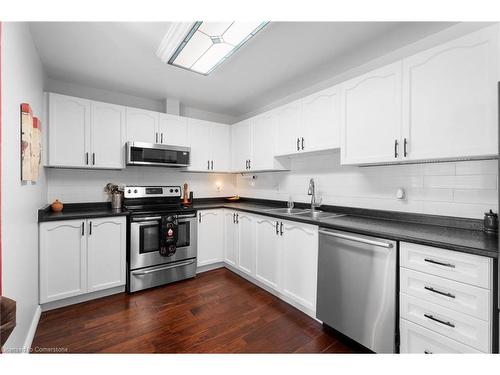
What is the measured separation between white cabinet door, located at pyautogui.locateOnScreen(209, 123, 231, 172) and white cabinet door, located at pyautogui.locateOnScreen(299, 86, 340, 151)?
1.57m

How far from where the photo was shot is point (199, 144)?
358cm

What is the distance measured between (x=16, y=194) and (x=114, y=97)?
226 centimetres

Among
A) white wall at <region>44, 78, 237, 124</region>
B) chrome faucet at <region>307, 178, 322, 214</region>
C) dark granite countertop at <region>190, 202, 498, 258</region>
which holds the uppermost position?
white wall at <region>44, 78, 237, 124</region>

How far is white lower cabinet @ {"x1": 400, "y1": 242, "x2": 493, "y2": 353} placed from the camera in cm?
120

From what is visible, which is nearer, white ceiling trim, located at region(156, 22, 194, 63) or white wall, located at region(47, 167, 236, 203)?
white ceiling trim, located at region(156, 22, 194, 63)

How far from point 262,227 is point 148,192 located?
1.63m

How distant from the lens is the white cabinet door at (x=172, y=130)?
128 inches

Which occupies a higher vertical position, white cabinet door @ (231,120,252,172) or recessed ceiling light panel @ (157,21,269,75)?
recessed ceiling light panel @ (157,21,269,75)

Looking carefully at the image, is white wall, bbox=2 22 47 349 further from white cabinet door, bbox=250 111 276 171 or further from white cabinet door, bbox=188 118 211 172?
white cabinet door, bbox=250 111 276 171

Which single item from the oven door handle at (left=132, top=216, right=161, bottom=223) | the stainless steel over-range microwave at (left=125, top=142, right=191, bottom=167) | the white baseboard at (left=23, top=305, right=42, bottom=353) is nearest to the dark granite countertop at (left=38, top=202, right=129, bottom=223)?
the oven door handle at (left=132, top=216, right=161, bottom=223)

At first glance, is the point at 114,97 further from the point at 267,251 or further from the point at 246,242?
the point at 267,251

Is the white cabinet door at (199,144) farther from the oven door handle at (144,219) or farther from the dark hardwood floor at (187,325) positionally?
the dark hardwood floor at (187,325)

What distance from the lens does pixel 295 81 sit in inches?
111
